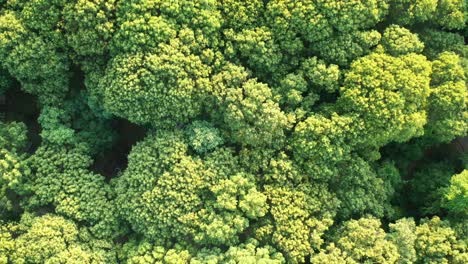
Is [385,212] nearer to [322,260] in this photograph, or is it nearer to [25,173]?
[322,260]

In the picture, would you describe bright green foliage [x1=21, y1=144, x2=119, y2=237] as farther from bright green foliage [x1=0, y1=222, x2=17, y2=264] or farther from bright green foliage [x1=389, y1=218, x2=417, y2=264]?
bright green foliage [x1=389, y1=218, x2=417, y2=264]

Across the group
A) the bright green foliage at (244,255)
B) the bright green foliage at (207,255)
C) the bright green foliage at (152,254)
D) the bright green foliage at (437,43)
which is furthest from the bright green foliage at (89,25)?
the bright green foliage at (437,43)

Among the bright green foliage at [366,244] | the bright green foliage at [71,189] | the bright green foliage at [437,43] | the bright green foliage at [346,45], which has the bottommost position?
the bright green foliage at [366,244]

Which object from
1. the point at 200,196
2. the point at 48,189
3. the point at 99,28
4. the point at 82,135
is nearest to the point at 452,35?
the point at 200,196

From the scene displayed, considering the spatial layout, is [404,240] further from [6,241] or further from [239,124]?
[6,241]

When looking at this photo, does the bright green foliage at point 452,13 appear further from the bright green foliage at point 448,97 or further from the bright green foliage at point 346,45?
the bright green foliage at point 346,45

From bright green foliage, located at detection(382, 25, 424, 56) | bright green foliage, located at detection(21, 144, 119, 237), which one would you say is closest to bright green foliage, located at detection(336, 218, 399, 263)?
bright green foliage, located at detection(382, 25, 424, 56)
